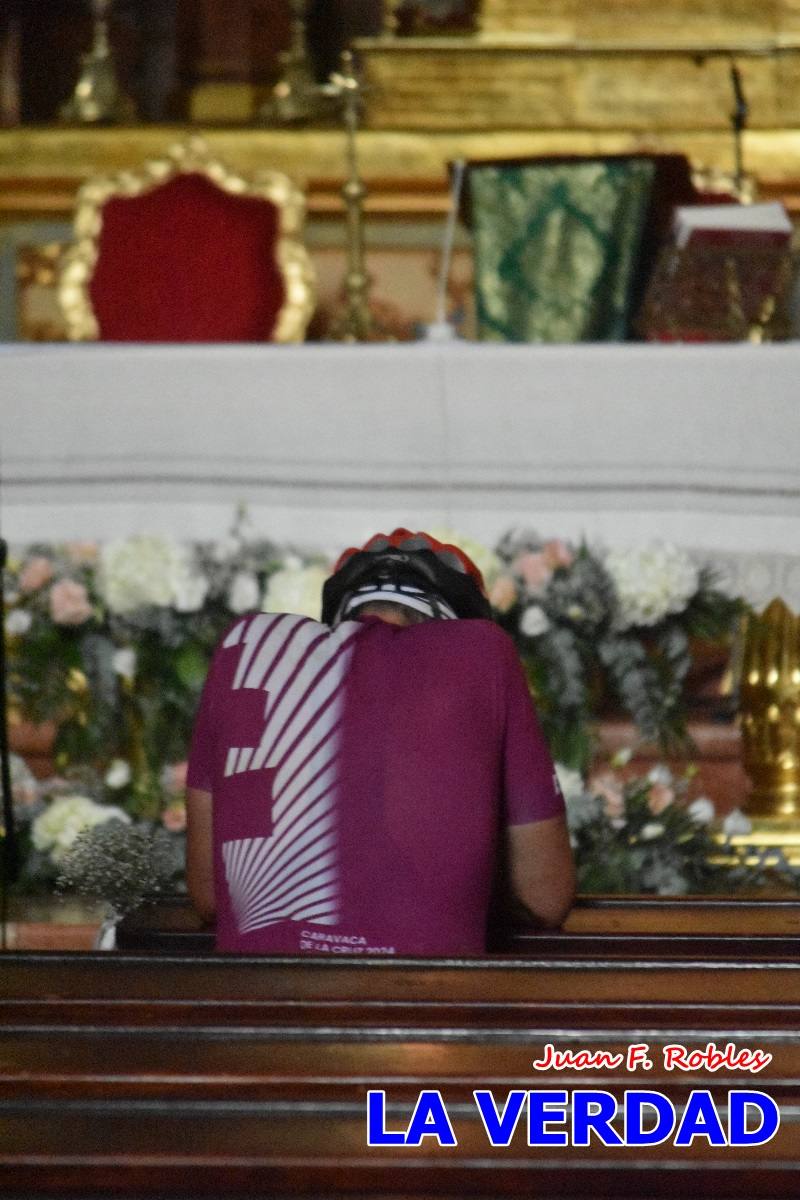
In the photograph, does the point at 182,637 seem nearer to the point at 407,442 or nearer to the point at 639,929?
the point at 407,442

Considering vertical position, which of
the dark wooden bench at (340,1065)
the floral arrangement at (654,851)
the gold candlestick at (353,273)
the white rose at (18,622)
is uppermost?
the gold candlestick at (353,273)

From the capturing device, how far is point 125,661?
3529 mm

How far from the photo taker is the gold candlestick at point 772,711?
3.58m

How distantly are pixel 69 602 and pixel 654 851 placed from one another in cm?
109

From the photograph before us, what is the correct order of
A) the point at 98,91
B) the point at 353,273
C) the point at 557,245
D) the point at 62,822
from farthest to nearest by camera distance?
1. the point at 98,91
2. the point at 353,273
3. the point at 557,245
4. the point at 62,822

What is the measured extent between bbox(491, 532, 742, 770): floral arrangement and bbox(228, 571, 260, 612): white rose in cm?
41

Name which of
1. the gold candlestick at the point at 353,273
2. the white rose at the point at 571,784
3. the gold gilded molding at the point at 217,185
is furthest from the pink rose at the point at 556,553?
the gold gilded molding at the point at 217,185

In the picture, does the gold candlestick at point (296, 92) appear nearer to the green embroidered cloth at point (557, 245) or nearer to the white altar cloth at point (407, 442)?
the green embroidered cloth at point (557, 245)

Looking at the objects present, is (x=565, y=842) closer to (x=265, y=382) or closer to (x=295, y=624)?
(x=295, y=624)

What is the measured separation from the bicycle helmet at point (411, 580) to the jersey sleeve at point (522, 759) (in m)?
0.23

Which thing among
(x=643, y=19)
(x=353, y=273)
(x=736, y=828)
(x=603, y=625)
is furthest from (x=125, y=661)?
(x=643, y=19)

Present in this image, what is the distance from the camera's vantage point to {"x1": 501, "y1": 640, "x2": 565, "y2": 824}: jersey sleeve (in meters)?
2.22

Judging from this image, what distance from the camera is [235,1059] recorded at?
4.09 ft

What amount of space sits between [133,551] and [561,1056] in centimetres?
227
